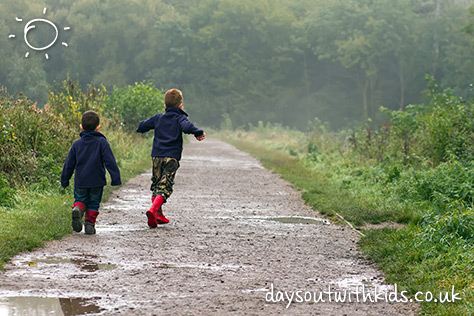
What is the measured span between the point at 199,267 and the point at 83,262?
1.19m

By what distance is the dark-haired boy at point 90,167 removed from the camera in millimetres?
8594

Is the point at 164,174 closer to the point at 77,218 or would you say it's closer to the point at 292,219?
the point at 77,218

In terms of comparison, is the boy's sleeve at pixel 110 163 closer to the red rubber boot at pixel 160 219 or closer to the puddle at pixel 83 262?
the red rubber boot at pixel 160 219

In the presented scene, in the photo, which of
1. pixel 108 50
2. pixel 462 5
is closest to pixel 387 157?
pixel 462 5

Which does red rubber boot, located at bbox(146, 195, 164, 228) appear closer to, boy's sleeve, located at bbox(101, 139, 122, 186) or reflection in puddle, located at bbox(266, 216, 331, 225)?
boy's sleeve, located at bbox(101, 139, 122, 186)

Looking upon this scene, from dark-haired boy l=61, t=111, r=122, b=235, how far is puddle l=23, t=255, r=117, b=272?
166cm

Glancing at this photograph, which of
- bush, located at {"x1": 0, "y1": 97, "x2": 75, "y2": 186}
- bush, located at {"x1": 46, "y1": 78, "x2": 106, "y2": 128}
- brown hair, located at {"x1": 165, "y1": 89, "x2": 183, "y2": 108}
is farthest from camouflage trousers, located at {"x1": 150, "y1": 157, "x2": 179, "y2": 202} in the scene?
bush, located at {"x1": 46, "y1": 78, "x2": 106, "y2": 128}

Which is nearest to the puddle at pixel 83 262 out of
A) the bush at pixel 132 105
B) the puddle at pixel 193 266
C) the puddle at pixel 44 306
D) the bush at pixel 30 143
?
the puddle at pixel 193 266

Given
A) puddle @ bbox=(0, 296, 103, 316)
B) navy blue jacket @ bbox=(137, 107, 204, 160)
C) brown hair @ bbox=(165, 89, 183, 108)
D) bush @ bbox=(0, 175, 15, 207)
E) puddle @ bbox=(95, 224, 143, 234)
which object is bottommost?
puddle @ bbox=(95, 224, 143, 234)

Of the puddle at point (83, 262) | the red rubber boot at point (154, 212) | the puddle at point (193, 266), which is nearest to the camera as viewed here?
the puddle at point (83, 262)

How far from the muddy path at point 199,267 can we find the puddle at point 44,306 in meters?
0.01

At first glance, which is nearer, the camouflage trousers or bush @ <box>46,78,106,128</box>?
the camouflage trousers

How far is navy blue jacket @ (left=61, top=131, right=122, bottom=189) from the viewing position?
28.3 feet

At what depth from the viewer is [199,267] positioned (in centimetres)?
664
